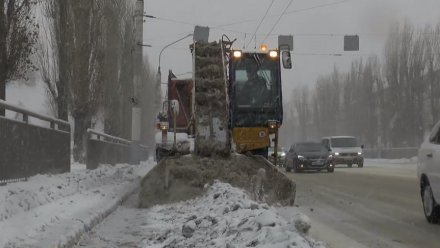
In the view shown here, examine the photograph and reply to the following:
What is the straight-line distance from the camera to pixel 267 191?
36.7 feet

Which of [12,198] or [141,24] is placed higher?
[141,24]

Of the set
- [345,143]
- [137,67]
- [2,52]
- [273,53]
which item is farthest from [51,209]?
[345,143]

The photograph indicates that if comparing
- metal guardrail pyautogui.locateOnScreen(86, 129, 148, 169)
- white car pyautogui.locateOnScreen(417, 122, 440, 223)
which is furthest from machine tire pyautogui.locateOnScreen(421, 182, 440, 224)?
metal guardrail pyautogui.locateOnScreen(86, 129, 148, 169)

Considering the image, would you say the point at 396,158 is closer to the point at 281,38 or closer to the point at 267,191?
the point at 281,38

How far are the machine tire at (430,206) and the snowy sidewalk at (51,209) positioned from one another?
5263 mm

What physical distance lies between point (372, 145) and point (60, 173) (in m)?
60.1

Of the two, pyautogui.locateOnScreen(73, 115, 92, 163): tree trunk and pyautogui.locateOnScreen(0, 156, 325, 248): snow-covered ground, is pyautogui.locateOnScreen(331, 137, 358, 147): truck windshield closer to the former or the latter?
pyautogui.locateOnScreen(73, 115, 92, 163): tree trunk

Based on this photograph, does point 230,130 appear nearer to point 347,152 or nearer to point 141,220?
point 141,220

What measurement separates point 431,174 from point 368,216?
5.16ft

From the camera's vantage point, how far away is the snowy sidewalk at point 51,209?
22.1 feet

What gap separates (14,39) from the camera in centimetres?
1544

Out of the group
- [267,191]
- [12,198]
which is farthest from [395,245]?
[12,198]

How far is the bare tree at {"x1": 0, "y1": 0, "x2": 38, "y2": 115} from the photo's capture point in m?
15.3

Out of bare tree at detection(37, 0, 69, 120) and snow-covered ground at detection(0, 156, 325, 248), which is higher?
bare tree at detection(37, 0, 69, 120)
